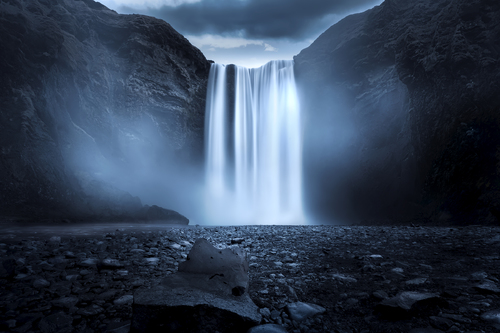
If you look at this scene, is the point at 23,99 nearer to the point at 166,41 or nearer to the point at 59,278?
the point at 166,41

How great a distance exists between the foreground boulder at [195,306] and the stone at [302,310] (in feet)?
0.98

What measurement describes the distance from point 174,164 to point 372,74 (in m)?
20.8

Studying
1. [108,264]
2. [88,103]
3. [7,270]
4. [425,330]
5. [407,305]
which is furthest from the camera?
[88,103]

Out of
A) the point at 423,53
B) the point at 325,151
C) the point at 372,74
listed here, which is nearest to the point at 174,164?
the point at 325,151

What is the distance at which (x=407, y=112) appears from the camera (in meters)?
17.9

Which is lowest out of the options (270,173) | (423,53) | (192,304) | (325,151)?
(192,304)

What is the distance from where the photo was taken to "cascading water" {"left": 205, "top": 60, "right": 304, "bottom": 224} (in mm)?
26203

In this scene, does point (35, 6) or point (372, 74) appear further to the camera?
point (372, 74)

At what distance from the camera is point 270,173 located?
26.5 m

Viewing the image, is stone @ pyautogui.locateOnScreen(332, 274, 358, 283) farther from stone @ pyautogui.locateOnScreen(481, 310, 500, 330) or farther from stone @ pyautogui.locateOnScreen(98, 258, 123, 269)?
stone @ pyautogui.locateOnScreen(98, 258, 123, 269)

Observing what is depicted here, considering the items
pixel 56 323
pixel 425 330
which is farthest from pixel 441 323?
pixel 56 323

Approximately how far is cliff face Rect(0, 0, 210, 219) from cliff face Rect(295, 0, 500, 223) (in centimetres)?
1340

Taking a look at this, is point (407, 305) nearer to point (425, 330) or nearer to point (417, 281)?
point (425, 330)

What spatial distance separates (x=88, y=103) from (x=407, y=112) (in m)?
24.1
